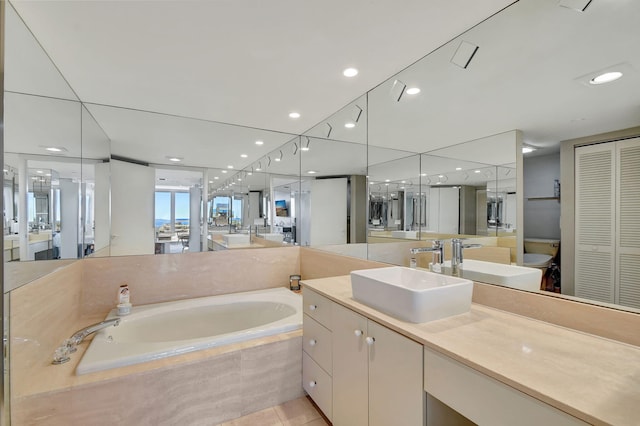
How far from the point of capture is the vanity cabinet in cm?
111

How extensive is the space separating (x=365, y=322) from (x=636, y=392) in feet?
2.91

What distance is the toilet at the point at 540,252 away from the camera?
1229mm

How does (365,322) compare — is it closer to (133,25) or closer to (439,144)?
(439,144)

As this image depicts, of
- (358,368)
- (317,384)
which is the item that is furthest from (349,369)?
(317,384)

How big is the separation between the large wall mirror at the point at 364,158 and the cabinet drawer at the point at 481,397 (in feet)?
2.15

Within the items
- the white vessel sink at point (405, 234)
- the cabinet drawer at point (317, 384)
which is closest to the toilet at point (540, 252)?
the white vessel sink at point (405, 234)

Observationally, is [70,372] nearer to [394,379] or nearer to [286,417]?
[286,417]

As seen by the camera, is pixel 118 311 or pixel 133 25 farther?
pixel 118 311

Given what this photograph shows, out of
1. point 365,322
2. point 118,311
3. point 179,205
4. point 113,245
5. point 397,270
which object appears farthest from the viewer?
point 179,205

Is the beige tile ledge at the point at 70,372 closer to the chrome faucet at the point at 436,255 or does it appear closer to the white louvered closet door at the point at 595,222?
the chrome faucet at the point at 436,255

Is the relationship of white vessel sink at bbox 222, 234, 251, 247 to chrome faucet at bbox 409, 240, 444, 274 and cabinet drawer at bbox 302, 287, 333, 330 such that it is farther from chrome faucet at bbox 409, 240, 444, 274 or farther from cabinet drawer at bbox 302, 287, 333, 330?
chrome faucet at bbox 409, 240, 444, 274

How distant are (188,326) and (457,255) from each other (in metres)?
2.43

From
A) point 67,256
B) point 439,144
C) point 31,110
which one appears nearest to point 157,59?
point 31,110

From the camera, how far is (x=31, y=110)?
4.81ft
